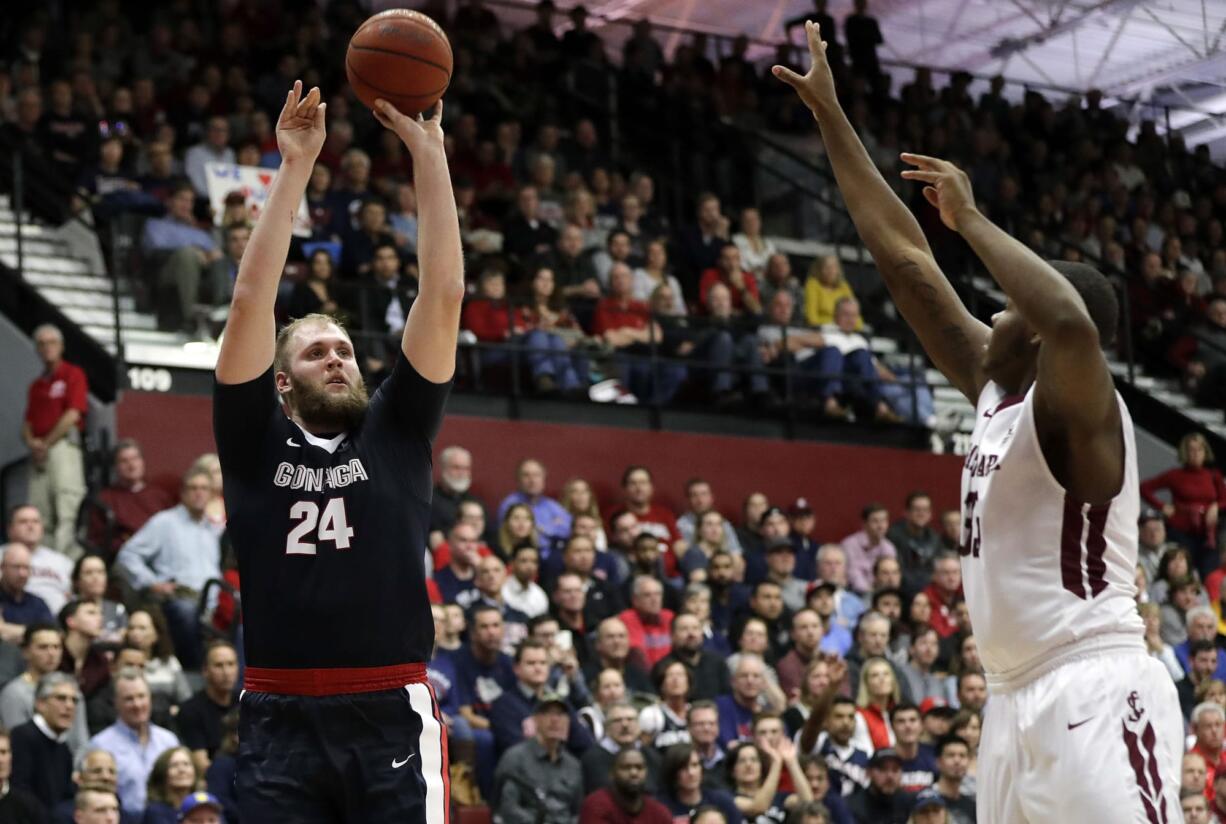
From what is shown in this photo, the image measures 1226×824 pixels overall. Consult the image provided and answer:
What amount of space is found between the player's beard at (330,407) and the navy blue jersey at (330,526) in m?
0.05

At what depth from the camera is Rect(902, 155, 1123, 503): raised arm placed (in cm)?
465

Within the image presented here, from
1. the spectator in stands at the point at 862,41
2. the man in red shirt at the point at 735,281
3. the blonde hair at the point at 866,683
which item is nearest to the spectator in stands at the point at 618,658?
the blonde hair at the point at 866,683

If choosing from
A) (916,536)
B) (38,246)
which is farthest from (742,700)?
(38,246)

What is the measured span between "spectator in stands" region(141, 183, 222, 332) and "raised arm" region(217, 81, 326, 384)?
30.5 ft

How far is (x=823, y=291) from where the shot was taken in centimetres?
1805

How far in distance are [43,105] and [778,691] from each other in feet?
26.6

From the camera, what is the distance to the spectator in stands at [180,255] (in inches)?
560

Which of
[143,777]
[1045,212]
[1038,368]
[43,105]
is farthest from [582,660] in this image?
[1045,212]

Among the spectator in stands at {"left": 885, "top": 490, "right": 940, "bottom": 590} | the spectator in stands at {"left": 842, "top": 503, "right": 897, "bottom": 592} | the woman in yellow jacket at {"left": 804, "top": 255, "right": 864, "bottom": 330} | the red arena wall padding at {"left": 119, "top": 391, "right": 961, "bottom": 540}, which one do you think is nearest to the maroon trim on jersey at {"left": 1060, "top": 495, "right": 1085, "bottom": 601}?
the red arena wall padding at {"left": 119, "top": 391, "right": 961, "bottom": 540}

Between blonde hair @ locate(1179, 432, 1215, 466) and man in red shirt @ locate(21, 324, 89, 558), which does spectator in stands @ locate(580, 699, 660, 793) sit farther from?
blonde hair @ locate(1179, 432, 1215, 466)

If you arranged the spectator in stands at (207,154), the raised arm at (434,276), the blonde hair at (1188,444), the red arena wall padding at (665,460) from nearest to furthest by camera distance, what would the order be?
the raised arm at (434,276) < the red arena wall padding at (665,460) < the spectator in stands at (207,154) < the blonde hair at (1188,444)

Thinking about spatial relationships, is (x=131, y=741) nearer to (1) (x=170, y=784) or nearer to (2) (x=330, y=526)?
(1) (x=170, y=784)

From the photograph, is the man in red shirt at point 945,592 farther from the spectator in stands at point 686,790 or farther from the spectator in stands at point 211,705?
the spectator in stands at point 211,705

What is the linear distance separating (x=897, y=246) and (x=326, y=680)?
86.1 inches
